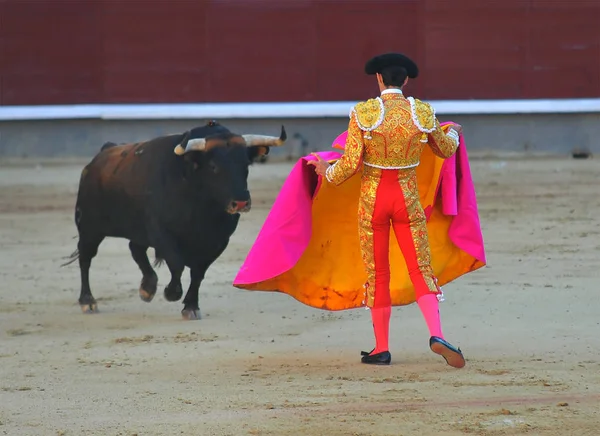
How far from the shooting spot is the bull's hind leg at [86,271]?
19.6 ft

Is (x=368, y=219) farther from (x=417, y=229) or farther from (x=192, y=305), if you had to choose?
(x=192, y=305)

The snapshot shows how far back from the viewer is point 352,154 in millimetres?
4137

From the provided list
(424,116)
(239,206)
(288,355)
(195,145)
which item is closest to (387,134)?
(424,116)

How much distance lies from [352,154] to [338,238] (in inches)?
30.4

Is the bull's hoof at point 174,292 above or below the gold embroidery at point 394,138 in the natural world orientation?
below

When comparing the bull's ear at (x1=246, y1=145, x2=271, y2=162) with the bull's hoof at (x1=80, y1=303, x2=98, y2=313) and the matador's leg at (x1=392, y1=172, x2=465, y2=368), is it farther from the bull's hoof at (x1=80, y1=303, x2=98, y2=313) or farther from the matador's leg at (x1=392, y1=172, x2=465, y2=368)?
the matador's leg at (x1=392, y1=172, x2=465, y2=368)

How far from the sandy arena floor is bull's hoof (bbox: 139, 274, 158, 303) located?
2.0 inches

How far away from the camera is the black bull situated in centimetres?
573

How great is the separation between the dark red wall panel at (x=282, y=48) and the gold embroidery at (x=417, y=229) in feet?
26.6

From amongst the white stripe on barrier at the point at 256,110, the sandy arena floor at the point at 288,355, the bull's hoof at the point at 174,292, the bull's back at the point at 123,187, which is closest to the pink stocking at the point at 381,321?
the sandy arena floor at the point at 288,355

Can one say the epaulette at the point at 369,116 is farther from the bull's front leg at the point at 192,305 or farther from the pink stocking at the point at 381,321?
the bull's front leg at the point at 192,305

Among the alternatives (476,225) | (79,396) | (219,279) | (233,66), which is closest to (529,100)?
(233,66)

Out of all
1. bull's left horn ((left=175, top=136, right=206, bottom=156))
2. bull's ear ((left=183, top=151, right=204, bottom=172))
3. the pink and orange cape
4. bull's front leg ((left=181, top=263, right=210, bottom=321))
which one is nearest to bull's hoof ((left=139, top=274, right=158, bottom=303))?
bull's front leg ((left=181, top=263, right=210, bottom=321))

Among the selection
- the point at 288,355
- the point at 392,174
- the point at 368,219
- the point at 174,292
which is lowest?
the point at 288,355
